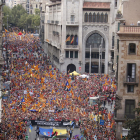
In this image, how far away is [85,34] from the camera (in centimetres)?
6594

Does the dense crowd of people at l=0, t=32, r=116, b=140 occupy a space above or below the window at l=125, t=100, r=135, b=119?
below

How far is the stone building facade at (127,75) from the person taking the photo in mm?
27875

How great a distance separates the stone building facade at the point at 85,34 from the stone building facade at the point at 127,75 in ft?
118

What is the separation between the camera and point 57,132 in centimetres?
3234

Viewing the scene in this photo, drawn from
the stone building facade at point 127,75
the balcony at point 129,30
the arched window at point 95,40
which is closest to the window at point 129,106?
the stone building facade at point 127,75

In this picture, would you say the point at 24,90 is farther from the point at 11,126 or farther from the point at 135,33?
the point at 135,33

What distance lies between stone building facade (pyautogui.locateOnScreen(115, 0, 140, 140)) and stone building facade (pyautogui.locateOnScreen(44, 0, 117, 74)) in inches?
1418

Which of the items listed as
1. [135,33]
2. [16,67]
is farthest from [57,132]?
[16,67]

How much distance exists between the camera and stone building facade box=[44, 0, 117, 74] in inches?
2562

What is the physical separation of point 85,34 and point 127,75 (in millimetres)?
38268

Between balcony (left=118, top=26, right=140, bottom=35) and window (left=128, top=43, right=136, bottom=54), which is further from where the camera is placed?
window (left=128, top=43, right=136, bottom=54)

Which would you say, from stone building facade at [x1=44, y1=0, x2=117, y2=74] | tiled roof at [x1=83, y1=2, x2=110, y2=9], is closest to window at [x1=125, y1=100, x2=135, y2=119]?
stone building facade at [x1=44, y1=0, x2=117, y2=74]

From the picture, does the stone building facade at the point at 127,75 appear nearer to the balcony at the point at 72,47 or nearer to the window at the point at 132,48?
the window at the point at 132,48

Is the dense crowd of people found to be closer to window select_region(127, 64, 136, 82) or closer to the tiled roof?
window select_region(127, 64, 136, 82)
